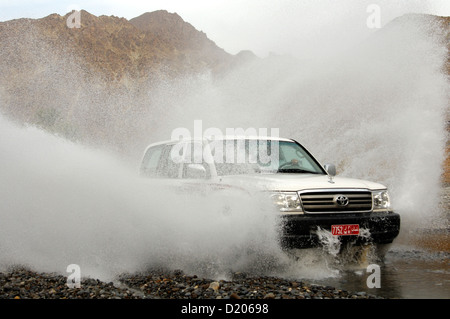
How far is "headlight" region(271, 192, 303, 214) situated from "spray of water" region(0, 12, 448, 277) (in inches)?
6.9

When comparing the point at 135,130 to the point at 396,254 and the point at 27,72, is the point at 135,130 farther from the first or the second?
the point at 396,254

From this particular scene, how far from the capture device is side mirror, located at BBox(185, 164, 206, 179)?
689cm

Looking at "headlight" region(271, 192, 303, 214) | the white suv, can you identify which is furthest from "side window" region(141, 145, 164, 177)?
"headlight" region(271, 192, 303, 214)

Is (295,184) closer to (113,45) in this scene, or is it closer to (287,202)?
(287,202)

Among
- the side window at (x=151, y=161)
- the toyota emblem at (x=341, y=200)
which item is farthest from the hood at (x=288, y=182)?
the side window at (x=151, y=161)

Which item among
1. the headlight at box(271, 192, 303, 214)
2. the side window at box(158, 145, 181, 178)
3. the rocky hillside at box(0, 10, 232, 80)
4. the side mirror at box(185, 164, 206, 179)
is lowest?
the headlight at box(271, 192, 303, 214)

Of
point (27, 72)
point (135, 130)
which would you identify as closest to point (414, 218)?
point (135, 130)

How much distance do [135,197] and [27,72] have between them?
7750cm

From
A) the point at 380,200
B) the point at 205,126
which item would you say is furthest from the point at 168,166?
the point at 205,126

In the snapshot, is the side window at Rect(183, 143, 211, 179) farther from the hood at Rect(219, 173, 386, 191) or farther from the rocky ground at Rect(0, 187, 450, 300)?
the rocky ground at Rect(0, 187, 450, 300)

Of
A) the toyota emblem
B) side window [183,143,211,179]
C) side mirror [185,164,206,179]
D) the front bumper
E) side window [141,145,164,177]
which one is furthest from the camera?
side window [141,145,164,177]

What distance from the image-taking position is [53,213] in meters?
7.30

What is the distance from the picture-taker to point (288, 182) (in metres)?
6.27

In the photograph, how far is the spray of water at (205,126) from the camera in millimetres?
6578
